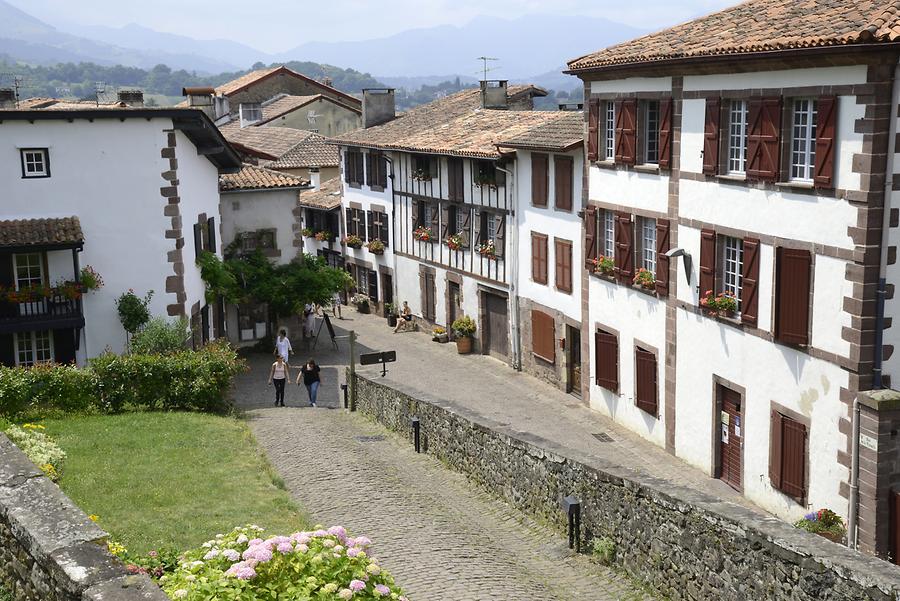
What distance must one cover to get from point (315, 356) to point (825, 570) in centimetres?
2714

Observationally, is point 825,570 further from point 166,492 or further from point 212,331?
point 212,331

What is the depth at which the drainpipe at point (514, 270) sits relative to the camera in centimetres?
3186

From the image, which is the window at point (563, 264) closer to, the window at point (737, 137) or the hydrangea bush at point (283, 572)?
the window at point (737, 137)

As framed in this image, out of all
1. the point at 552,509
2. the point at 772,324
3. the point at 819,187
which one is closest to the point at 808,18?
the point at 819,187

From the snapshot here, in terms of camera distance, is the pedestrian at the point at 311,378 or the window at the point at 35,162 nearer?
the window at the point at 35,162

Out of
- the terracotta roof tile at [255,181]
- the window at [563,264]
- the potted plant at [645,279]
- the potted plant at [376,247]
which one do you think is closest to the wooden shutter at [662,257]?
the potted plant at [645,279]

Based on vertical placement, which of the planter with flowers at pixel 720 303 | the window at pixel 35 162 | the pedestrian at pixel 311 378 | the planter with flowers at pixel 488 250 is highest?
the window at pixel 35 162

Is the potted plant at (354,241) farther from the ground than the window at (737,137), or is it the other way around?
the window at (737,137)

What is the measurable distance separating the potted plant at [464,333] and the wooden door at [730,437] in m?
15.0

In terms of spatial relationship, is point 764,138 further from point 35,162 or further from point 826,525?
point 35,162

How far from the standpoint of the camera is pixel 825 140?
671 inches

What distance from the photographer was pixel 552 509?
547 inches

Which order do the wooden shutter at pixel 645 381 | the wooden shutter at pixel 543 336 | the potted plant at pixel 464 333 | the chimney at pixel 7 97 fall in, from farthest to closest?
1. the potted plant at pixel 464 333
2. the wooden shutter at pixel 543 336
3. the chimney at pixel 7 97
4. the wooden shutter at pixel 645 381

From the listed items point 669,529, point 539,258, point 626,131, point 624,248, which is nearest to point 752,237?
point 624,248
